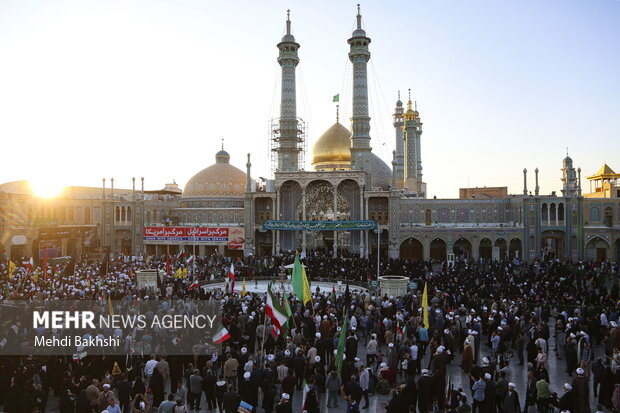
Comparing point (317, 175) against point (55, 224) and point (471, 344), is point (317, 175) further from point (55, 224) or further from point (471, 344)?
point (471, 344)

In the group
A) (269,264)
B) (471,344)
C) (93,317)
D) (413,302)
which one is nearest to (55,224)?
(269,264)

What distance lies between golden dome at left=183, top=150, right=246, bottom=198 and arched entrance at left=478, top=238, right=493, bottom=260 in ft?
77.3

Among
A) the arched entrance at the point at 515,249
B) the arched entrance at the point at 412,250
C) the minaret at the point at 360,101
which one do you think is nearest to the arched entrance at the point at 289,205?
the minaret at the point at 360,101

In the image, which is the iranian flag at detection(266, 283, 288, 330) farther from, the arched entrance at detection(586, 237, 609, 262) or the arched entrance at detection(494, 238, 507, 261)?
the arched entrance at detection(586, 237, 609, 262)

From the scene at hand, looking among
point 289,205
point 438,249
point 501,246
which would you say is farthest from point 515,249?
point 289,205

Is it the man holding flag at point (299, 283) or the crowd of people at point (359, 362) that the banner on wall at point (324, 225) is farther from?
the man holding flag at point (299, 283)

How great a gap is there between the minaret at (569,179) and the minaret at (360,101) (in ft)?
52.4

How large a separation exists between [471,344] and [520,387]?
1524 millimetres

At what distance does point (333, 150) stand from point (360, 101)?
577cm

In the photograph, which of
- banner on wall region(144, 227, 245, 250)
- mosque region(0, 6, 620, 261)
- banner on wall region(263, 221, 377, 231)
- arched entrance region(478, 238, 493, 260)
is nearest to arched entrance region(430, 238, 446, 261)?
mosque region(0, 6, 620, 261)

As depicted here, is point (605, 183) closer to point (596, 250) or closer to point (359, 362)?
point (596, 250)

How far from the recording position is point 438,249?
137 ft

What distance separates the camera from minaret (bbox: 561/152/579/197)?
39.4 m

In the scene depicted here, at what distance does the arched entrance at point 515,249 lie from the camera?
3995 centimetres
